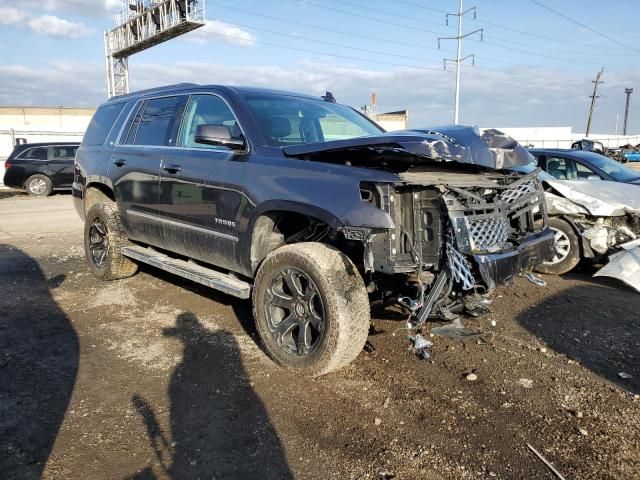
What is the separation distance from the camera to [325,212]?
345 centimetres

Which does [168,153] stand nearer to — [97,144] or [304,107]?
[304,107]

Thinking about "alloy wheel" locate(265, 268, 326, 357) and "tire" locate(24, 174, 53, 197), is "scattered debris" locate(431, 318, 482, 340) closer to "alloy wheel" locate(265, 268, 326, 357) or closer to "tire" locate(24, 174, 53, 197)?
"alloy wheel" locate(265, 268, 326, 357)

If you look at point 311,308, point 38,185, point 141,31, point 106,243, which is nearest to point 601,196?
point 311,308

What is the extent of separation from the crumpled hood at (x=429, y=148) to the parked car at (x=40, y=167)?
16.5 metres

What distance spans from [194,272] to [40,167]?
631 inches

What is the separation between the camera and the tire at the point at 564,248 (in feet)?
21.7

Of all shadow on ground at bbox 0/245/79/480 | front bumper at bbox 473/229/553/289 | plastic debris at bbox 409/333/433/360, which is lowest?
shadow on ground at bbox 0/245/79/480

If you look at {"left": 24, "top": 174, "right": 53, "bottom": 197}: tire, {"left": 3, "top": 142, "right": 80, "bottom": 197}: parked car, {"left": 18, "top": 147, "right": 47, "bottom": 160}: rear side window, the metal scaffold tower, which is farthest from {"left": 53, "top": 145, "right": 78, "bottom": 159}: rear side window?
the metal scaffold tower

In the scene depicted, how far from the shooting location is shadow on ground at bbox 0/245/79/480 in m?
2.85

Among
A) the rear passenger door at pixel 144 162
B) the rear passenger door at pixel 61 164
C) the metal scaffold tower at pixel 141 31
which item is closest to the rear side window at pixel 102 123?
the rear passenger door at pixel 144 162

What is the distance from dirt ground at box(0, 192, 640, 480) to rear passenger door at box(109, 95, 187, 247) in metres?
0.86

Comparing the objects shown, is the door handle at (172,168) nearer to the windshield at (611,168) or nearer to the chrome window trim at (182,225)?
the chrome window trim at (182,225)

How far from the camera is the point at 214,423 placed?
3.13m

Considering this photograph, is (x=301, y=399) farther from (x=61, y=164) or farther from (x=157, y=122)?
(x=61, y=164)
